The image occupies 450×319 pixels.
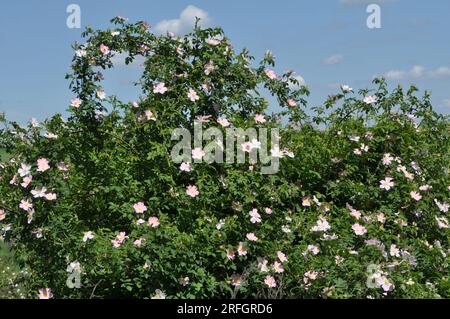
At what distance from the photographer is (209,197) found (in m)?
3.75

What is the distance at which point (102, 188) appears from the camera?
3.71m

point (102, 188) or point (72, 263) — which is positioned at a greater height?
point (102, 188)

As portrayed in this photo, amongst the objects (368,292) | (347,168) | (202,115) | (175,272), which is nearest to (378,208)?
(347,168)

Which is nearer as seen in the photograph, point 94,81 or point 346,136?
point 94,81

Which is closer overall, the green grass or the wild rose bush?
the wild rose bush

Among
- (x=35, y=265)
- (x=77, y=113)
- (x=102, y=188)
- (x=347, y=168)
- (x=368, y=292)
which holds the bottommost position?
Result: (x=368, y=292)

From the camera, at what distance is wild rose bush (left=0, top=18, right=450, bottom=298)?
3.53 metres

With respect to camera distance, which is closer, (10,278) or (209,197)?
(209,197)

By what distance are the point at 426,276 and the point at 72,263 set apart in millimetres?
2312

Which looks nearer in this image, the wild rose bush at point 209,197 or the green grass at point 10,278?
the wild rose bush at point 209,197

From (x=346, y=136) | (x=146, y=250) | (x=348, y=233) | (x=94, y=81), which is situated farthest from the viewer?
(x=346, y=136)

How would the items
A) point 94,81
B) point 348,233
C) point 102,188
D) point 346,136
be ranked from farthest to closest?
point 346,136 < point 94,81 < point 348,233 < point 102,188

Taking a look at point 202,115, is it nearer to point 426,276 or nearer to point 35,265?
point 35,265

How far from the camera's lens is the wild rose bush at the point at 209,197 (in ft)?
11.6
